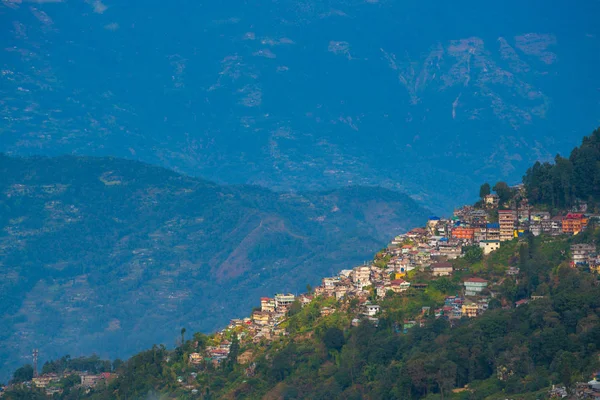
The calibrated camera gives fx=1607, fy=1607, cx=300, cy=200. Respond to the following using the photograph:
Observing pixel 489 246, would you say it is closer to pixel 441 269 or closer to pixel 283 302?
pixel 441 269

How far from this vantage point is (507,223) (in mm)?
103312

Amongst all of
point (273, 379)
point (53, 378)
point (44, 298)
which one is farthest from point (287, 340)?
point (44, 298)

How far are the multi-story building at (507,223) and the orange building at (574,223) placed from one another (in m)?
3.80

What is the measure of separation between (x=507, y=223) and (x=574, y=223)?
16.7 ft

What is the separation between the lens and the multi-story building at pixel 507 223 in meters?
102

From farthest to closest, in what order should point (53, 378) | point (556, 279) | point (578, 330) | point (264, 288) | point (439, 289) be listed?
point (264, 288) → point (53, 378) → point (439, 289) → point (556, 279) → point (578, 330)

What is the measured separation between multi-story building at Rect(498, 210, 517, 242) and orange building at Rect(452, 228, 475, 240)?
90.0 inches

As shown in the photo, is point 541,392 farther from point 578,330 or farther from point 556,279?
point 556,279

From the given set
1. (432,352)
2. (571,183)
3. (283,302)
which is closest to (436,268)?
(571,183)

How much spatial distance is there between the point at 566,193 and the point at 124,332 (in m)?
76.9

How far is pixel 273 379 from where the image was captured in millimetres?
97938

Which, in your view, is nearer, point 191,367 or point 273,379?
point 273,379

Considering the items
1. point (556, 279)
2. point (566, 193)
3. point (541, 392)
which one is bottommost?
point (541, 392)

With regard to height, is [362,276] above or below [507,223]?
below
